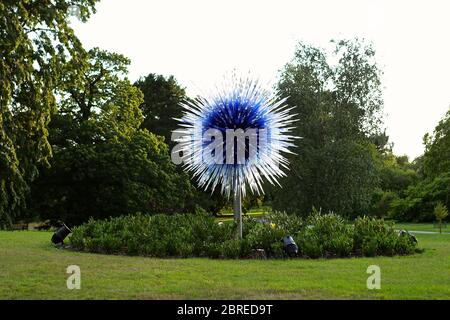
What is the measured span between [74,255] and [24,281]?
185 inches

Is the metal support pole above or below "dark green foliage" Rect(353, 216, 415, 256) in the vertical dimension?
above

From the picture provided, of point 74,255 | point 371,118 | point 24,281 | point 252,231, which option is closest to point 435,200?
point 371,118

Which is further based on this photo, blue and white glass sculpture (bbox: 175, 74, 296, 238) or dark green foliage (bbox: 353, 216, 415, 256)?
blue and white glass sculpture (bbox: 175, 74, 296, 238)

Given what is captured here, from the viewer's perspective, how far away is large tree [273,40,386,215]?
104ft

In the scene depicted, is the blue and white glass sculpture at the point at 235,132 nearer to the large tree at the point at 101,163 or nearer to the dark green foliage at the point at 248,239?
the dark green foliage at the point at 248,239

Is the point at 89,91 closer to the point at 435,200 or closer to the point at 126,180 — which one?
the point at 126,180

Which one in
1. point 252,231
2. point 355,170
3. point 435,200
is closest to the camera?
point 252,231

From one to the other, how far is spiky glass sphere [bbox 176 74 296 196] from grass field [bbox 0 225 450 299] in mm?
2826

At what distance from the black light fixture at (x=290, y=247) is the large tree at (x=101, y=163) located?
2386 cm

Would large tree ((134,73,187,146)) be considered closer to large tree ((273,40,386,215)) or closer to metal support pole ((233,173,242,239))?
large tree ((273,40,386,215))

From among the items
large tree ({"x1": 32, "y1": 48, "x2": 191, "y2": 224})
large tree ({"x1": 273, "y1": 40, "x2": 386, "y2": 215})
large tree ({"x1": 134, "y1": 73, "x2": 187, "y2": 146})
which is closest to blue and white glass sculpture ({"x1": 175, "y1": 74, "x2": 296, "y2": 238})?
large tree ({"x1": 273, "y1": 40, "x2": 386, "y2": 215})

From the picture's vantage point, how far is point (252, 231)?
15992 mm

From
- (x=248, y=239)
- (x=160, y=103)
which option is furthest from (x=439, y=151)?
(x=248, y=239)

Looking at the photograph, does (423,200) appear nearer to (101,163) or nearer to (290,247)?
(101,163)
